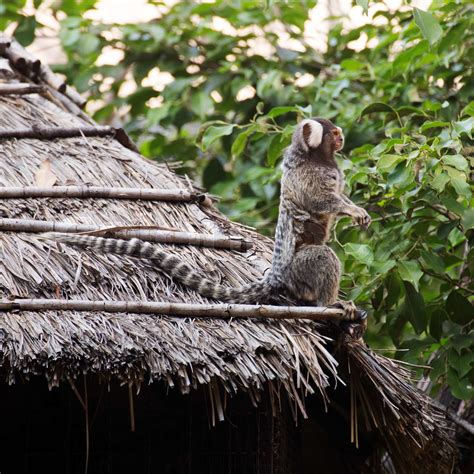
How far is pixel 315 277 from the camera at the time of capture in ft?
16.4

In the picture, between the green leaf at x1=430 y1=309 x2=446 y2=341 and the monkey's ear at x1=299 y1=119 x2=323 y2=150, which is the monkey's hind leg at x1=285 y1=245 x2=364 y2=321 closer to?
the monkey's ear at x1=299 y1=119 x2=323 y2=150

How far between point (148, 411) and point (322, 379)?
4.14 feet

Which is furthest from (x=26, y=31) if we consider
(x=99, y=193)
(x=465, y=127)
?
(x=465, y=127)

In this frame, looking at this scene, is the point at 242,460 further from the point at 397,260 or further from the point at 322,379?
the point at 397,260

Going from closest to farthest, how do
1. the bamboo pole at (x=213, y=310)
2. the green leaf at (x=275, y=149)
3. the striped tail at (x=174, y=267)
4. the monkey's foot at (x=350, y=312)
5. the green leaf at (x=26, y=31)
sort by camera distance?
the bamboo pole at (x=213, y=310)
the monkey's foot at (x=350, y=312)
the striped tail at (x=174, y=267)
the green leaf at (x=275, y=149)
the green leaf at (x=26, y=31)

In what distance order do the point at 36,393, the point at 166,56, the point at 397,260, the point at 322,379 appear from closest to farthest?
1. the point at 322,379
2. the point at 36,393
3. the point at 397,260
4. the point at 166,56

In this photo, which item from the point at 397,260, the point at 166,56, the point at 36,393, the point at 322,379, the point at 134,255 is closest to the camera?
the point at 322,379

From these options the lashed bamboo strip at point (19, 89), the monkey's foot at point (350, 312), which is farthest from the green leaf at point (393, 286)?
the lashed bamboo strip at point (19, 89)

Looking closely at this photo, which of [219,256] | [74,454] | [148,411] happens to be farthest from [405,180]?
[74,454]

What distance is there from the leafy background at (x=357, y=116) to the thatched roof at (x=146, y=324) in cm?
59

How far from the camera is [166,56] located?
8852 millimetres

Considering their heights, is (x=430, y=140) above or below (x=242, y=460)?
above

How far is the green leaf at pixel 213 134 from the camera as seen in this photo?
6039mm

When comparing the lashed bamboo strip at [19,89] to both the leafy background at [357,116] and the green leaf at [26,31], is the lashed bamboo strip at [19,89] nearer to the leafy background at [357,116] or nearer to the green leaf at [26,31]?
the leafy background at [357,116]
